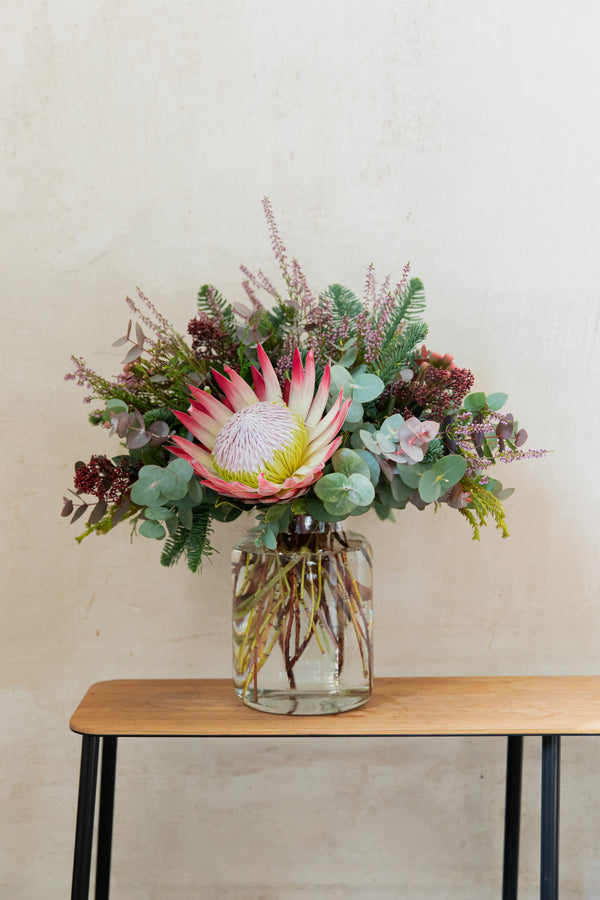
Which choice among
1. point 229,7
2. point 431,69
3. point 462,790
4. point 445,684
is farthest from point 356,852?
point 229,7

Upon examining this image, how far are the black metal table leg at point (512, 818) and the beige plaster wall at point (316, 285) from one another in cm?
6

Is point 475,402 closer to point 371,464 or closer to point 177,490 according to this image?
point 371,464

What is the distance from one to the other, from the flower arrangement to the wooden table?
0.64ft

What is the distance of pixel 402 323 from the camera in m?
0.92

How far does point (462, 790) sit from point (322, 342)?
79 cm

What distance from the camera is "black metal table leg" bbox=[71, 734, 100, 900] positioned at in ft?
2.83

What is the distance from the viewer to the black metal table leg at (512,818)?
1.12m

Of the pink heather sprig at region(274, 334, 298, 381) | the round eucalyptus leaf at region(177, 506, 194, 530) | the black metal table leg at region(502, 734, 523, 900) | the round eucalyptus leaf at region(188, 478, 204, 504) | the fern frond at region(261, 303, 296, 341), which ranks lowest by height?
the black metal table leg at region(502, 734, 523, 900)

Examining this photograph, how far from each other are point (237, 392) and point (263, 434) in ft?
0.29

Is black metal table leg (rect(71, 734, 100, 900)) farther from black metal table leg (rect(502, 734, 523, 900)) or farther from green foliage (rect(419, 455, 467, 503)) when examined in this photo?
black metal table leg (rect(502, 734, 523, 900))

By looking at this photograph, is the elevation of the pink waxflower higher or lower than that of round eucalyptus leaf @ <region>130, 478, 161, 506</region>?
higher

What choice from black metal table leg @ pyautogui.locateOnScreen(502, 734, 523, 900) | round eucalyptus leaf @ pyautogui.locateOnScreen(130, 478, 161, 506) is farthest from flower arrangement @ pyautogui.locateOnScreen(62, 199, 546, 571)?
black metal table leg @ pyautogui.locateOnScreen(502, 734, 523, 900)

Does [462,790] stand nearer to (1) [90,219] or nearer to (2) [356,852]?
(2) [356,852]

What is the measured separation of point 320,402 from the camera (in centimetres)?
82
